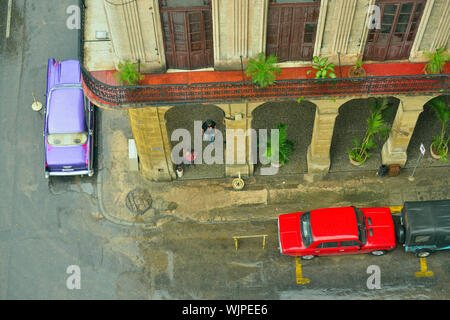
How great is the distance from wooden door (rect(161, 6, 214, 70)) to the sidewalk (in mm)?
8514

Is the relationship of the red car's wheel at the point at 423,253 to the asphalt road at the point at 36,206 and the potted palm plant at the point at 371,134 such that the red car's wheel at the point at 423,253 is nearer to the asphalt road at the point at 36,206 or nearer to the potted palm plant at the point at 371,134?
the potted palm plant at the point at 371,134

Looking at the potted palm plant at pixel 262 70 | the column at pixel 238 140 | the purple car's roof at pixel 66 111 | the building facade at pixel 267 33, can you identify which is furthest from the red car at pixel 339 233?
the purple car's roof at pixel 66 111

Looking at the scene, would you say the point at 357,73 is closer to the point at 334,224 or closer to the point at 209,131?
the point at 334,224

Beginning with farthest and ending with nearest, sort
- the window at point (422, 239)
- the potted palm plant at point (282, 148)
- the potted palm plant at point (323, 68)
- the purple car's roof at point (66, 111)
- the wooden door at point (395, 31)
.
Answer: the purple car's roof at point (66, 111)
the potted palm plant at point (282, 148)
the window at point (422, 239)
the potted palm plant at point (323, 68)
the wooden door at point (395, 31)

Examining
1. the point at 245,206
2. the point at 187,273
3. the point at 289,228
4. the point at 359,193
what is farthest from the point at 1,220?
the point at 359,193

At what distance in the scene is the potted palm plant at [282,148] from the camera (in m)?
33.7

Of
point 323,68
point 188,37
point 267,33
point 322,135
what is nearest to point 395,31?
point 323,68

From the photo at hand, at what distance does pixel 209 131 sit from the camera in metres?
35.3

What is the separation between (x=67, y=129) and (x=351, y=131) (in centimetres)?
1571

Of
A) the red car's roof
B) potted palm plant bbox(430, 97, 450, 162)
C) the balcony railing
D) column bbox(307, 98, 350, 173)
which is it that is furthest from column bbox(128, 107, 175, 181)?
potted palm plant bbox(430, 97, 450, 162)

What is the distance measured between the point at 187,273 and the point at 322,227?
715 cm

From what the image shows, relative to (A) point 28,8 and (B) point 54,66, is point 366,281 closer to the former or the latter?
(B) point 54,66

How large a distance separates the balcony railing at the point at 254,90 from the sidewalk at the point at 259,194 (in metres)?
7.40

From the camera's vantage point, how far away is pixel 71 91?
3622cm
